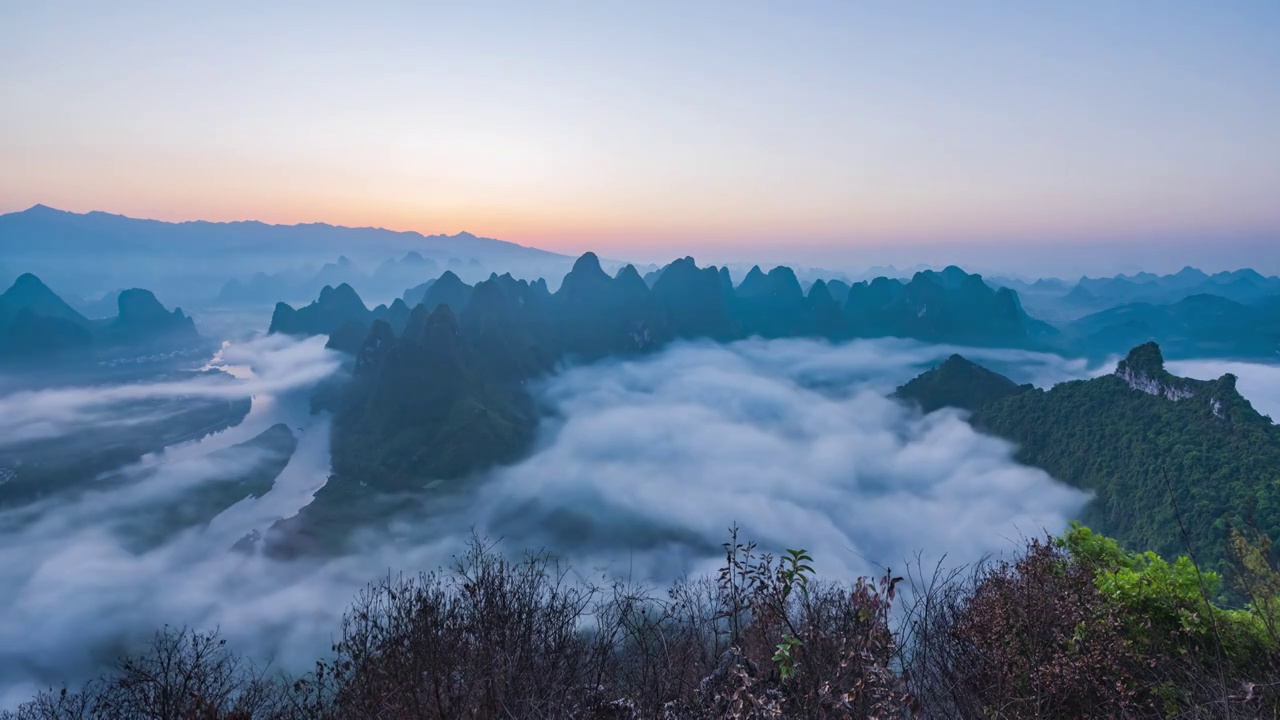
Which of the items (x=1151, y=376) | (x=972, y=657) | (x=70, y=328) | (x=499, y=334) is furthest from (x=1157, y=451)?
(x=70, y=328)

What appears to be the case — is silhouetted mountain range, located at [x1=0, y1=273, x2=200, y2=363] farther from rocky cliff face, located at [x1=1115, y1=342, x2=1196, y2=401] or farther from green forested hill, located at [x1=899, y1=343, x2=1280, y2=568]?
rocky cliff face, located at [x1=1115, y1=342, x2=1196, y2=401]

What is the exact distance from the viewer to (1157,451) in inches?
1885

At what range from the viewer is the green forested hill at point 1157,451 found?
122ft

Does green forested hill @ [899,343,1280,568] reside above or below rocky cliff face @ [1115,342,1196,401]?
below

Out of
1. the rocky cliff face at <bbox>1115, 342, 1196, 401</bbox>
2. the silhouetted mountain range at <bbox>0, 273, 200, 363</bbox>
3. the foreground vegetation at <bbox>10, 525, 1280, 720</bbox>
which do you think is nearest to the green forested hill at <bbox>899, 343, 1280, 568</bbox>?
the rocky cliff face at <bbox>1115, 342, 1196, 401</bbox>

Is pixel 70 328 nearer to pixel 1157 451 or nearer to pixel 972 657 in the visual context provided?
pixel 972 657

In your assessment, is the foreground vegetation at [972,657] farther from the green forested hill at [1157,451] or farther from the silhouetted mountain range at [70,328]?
the silhouetted mountain range at [70,328]

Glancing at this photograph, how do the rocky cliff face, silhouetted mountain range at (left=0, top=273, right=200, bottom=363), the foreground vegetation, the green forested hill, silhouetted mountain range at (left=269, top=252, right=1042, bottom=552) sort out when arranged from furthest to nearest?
silhouetted mountain range at (left=0, top=273, right=200, bottom=363), silhouetted mountain range at (left=269, top=252, right=1042, bottom=552), the rocky cliff face, the green forested hill, the foreground vegetation

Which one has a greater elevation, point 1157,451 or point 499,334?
point 499,334

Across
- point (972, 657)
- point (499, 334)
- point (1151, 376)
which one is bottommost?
point (1151, 376)

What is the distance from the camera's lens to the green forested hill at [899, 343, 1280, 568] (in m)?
37.2

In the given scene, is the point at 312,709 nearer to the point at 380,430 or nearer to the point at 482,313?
the point at 380,430

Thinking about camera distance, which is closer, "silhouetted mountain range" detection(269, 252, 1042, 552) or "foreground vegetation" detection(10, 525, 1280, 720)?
"foreground vegetation" detection(10, 525, 1280, 720)

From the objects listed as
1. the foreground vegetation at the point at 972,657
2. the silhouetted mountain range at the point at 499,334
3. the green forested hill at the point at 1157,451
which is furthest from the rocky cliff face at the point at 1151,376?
the silhouetted mountain range at the point at 499,334
